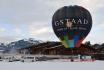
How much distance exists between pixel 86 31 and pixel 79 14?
258 centimetres

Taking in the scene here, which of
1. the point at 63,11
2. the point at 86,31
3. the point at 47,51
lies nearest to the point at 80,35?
the point at 86,31

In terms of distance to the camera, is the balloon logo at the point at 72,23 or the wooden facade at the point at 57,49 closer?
the balloon logo at the point at 72,23

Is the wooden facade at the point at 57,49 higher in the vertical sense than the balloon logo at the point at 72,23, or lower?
lower

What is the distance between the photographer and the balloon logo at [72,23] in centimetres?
4112

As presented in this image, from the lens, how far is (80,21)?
136 feet

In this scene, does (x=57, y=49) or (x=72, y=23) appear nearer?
(x=72, y=23)

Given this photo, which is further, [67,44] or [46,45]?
[46,45]

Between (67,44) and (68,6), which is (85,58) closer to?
(67,44)

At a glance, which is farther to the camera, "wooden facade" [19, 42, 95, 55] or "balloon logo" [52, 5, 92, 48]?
"wooden facade" [19, 42, 95, 55]

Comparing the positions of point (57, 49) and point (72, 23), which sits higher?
point (72, 23)

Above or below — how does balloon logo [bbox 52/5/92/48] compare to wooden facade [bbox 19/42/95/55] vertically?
above

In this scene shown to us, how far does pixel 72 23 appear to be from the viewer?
138ft

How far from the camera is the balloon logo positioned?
41125 mm

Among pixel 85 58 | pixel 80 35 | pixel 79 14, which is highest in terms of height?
pixel 79 14
